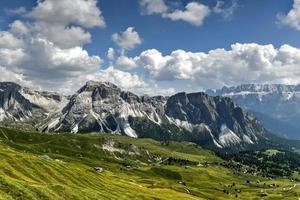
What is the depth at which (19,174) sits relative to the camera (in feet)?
387

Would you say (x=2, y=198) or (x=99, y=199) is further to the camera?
(x=99, y=199)

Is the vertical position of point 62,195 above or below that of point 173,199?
above

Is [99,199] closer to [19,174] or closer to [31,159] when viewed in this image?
[19,174]

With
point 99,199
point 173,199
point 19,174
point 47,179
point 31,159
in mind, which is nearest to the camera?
point 99,199

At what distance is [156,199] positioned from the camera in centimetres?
13825

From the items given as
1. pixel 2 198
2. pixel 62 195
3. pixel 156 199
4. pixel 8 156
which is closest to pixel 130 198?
pixel 156 199

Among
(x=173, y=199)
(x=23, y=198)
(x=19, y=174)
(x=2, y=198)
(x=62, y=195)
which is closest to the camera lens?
(x=2, y=198)

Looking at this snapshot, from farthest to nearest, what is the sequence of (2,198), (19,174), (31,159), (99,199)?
(31,159) < (19,174) < (99,199) < (2,198)

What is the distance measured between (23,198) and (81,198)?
1568 cm

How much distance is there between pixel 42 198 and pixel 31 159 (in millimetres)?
74272

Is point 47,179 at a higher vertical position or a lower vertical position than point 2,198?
lower

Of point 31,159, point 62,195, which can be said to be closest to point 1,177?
point 62,195

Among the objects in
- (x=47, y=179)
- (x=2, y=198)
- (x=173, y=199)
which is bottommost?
(x=173, y=199)

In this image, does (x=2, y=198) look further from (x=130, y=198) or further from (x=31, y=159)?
(x=31, y=159)
